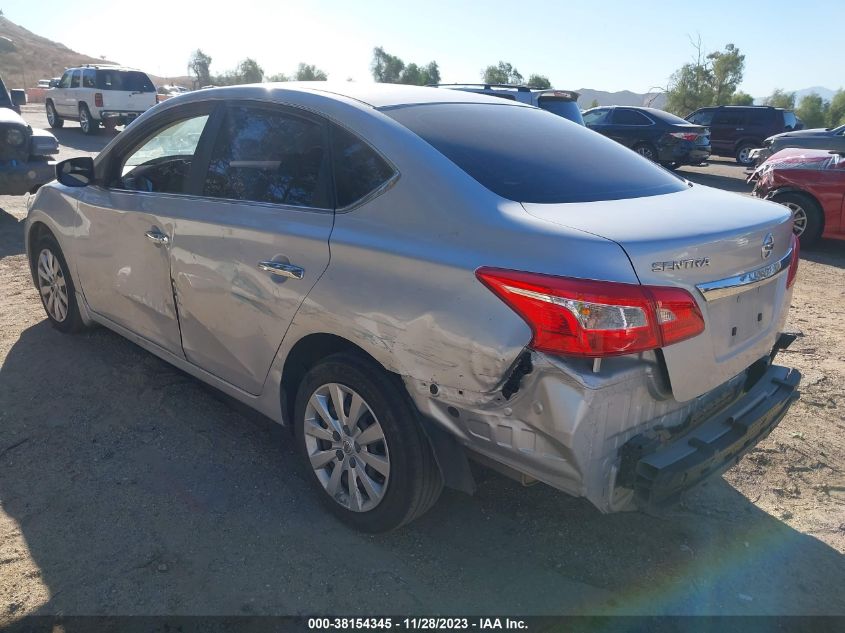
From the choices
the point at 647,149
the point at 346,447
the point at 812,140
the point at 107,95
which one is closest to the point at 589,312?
the point at 346,447

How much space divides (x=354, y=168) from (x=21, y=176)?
7.40 meters

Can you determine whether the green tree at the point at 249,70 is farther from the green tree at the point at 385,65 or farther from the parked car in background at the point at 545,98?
the parked car in background at the point at 545,98

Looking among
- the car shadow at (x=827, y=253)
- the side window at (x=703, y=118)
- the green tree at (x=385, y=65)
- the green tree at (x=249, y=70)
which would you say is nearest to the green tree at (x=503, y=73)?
the green tree at (x=385, y=65)

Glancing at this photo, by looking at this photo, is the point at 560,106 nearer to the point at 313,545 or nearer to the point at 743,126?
the point at 313,545

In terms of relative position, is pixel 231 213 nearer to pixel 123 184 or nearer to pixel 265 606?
pixel 123 184

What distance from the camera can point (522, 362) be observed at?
2145mm

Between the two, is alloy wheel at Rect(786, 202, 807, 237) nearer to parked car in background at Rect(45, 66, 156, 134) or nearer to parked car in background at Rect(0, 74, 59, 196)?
parked car in background at Rect(0, 74, 59, 196)

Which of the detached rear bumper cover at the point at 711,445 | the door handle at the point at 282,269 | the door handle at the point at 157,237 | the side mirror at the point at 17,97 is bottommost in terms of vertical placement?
the detached rear bumper cover at the point at 711,445

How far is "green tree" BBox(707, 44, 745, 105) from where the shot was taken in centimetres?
3912

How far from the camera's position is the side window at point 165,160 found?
11.7ft

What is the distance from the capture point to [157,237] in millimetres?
3557

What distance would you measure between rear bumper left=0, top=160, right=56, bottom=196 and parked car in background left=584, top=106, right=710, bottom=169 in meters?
12.1

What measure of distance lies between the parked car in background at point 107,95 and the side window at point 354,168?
1945 cm

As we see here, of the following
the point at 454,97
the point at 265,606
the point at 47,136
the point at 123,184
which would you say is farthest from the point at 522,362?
the point at 47,136
